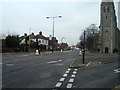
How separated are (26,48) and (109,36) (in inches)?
1361

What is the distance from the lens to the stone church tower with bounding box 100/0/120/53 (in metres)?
81.2

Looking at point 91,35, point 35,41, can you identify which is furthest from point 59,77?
point 35,41

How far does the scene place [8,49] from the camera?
57562 mm

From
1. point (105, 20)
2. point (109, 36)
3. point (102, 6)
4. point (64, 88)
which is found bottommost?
point (64, 88)

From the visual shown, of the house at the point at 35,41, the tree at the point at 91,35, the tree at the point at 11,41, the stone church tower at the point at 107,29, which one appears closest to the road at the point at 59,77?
the tree at the point at 11,41

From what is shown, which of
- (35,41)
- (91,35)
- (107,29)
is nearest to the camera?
(107,29)

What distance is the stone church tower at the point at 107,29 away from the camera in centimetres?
8125

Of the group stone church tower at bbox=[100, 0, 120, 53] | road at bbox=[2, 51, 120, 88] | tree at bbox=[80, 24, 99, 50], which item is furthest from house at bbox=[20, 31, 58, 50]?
road at bbox=[2, 51, 120, 88]

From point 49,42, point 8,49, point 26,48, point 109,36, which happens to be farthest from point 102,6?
point 49,42

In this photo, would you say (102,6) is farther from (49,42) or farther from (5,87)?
(5,87)

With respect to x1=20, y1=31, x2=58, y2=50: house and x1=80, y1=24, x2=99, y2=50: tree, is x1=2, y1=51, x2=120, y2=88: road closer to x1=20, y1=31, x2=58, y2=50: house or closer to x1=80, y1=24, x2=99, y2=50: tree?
x1=20, y1=31, x2=58, y2=50: house

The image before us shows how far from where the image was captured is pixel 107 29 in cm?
8238

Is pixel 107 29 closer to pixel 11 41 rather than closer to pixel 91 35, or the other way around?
pixel 91 35

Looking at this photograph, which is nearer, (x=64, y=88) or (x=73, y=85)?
(x=64, y=88)
